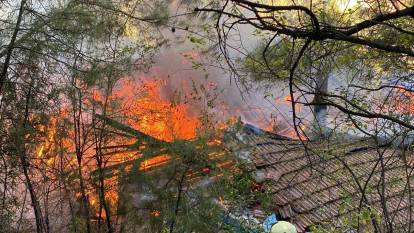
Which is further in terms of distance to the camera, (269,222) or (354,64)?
(354,64)

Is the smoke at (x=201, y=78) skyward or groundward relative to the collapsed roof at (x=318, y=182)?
skyward

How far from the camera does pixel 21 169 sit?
4.62 metres

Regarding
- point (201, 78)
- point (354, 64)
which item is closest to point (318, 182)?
point (354, 64)

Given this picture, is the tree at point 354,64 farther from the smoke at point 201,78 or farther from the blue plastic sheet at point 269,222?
the smoke at point 201,78

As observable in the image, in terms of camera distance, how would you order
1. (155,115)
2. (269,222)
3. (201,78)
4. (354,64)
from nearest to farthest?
(269,222) < (354,64) < (155,115) < (201,78)

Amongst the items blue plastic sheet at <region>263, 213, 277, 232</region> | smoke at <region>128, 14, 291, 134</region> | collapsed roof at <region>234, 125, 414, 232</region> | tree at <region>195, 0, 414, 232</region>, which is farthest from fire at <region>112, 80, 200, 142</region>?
blue plastic sheet at <region>263, 213, 277, 232</region>

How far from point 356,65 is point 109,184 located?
3.57m

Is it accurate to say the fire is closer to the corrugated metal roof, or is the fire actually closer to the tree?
the corrugated metal roof

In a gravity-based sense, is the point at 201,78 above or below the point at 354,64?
above

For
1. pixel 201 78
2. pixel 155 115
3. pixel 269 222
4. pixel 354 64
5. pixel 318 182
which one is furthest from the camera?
pixel 201 78

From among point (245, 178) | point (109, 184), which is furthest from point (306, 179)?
point (109, 184)

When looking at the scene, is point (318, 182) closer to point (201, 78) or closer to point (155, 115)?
point (155, 115)

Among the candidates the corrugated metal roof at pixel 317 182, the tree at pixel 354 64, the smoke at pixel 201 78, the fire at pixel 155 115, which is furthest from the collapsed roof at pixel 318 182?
the smoke at pixel 201 78

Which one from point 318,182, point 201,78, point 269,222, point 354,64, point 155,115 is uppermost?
point 201,78
